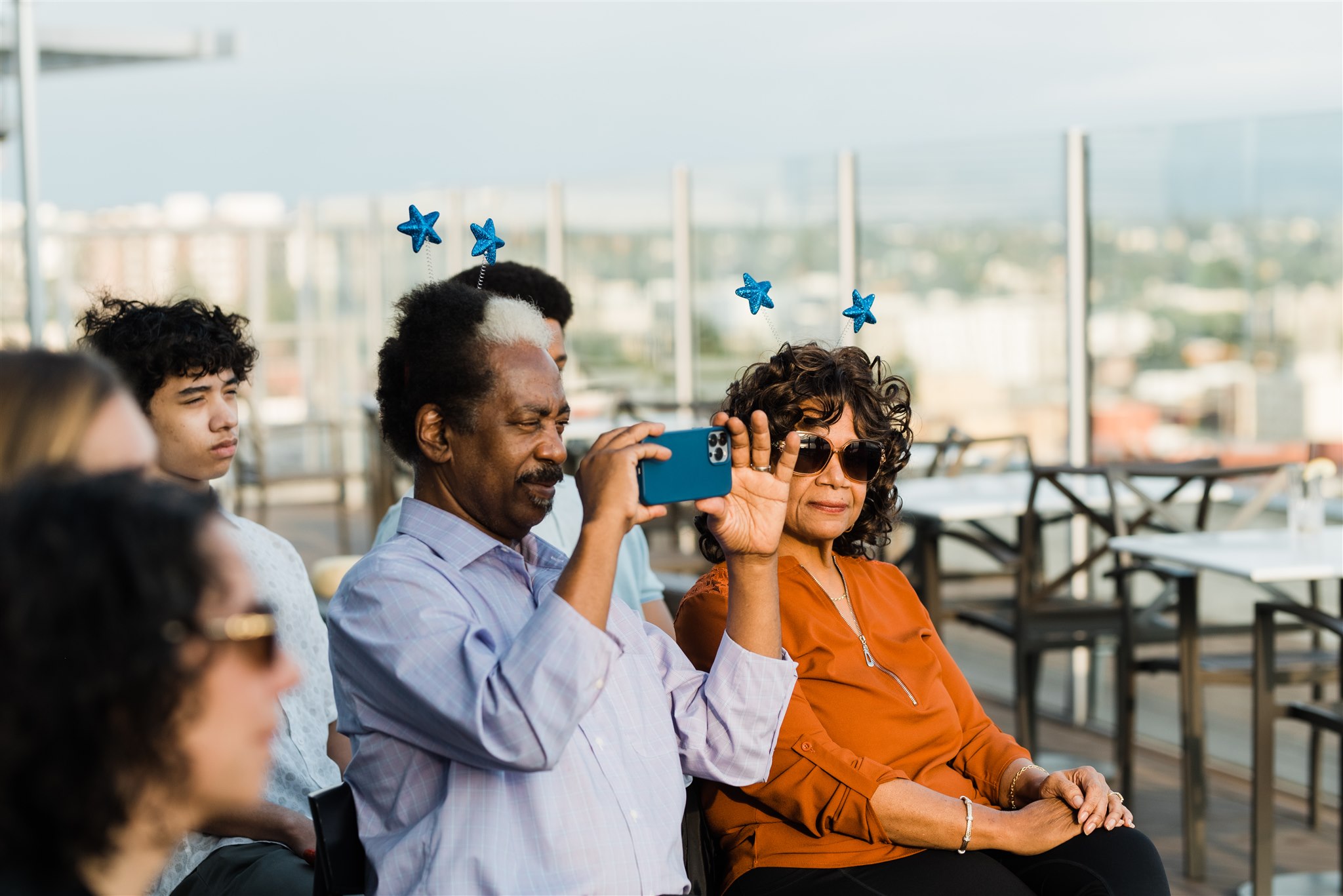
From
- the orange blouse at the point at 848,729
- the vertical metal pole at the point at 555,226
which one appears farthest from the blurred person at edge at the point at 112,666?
the vertical metal pole at the point at 555,226

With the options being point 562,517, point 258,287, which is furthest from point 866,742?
point 258,287

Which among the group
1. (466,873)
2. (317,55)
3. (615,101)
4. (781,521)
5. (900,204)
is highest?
(317,55)

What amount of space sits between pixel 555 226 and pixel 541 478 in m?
7.22

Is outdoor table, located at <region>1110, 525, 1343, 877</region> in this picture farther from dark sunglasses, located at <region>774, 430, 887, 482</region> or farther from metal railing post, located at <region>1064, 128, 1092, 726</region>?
dark sunglasses, located at <region>774, 430, 887, 482</region>

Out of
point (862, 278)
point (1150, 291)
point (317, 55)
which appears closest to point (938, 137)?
point (862, 278)

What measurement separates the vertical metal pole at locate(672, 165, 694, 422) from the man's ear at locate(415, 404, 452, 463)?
600cm

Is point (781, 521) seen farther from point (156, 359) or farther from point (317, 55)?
point (317, 55)

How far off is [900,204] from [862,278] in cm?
43

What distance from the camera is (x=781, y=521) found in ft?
6.25

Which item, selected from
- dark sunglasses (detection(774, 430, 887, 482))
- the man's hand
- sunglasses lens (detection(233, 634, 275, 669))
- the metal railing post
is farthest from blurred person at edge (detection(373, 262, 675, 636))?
the metal railing post

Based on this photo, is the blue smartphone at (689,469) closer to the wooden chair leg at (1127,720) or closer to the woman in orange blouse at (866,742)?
the woman in orange blouse at (866,742)

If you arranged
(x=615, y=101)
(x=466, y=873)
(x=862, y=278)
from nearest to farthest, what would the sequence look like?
(x=466, y=873)
(x=862, y=278)
(x=615, y=101)

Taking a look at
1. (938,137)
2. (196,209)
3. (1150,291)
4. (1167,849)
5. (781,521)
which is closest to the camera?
(781,521)

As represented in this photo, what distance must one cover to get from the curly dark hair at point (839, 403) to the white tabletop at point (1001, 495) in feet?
6.81
